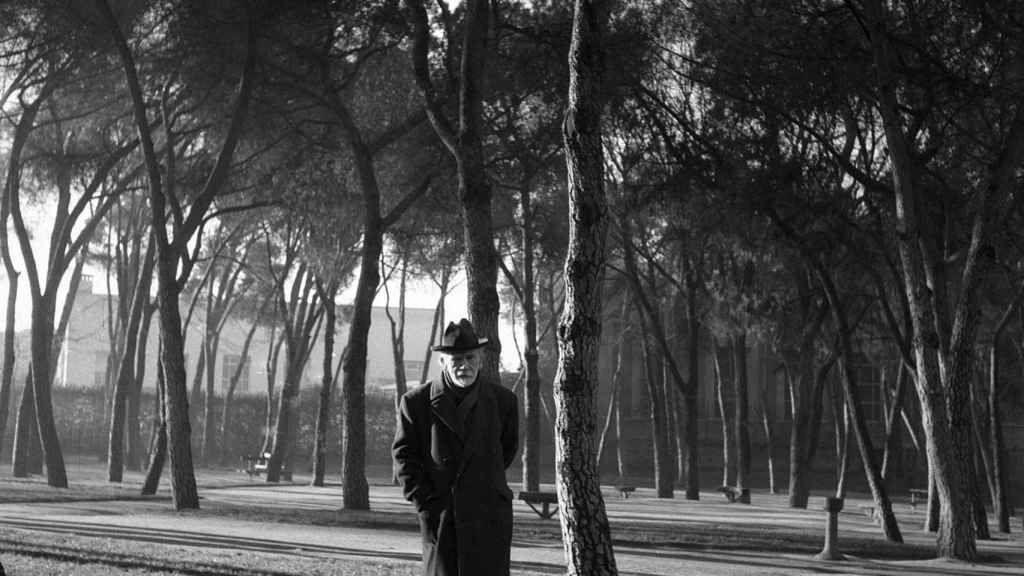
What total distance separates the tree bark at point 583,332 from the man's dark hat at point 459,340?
2155 mm

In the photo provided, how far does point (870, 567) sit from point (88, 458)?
3635 centimetres

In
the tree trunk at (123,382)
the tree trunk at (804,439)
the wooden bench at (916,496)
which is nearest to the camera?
the tree trunk at (804,439)

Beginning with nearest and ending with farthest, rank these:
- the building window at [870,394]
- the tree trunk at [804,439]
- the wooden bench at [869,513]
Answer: the wooden bench at [869,513], the tree trunk at [804,439], the building window at [870,394]

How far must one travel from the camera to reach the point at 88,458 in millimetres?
45125

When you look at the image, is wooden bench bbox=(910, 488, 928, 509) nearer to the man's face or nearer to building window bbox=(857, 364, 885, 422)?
building window bbox=(857, 364, 885, 422)

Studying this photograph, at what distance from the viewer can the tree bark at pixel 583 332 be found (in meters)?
8.31

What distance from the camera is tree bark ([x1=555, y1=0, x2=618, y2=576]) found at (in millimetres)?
8312

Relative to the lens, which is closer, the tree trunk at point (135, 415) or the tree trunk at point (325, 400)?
the tree trunk at point (325, 400)

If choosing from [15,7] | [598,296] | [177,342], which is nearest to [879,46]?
[598,296]

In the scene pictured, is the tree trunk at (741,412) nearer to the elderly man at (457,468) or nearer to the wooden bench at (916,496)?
the wooden bench at (916,496)

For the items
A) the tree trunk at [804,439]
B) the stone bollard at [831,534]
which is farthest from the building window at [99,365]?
the stone bollard at [831,534]

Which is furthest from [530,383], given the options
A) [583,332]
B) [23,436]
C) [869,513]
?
[583,332]

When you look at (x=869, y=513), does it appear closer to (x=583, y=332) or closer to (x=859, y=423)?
(x=859, y=423)

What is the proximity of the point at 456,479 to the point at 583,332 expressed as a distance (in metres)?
2.43
